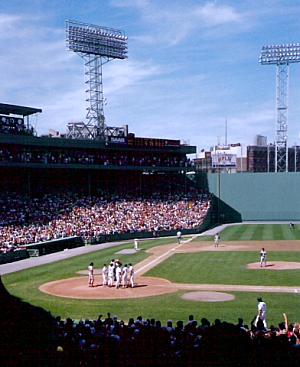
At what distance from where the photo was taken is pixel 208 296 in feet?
76.5

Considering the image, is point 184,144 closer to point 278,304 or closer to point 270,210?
point 270,210

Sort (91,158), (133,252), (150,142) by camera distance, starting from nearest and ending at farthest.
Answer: (133,252), (91,158), (150,142)

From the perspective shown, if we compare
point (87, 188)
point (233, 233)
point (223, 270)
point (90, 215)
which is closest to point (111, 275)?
point (223, 270)

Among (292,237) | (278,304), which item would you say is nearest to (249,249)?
(292,237)

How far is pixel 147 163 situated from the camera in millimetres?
63719

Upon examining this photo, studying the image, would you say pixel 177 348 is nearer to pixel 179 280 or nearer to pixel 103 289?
pixel 103 289

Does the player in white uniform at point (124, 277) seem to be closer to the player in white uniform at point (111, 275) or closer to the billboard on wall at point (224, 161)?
the player in white uniform at point (111, 275)

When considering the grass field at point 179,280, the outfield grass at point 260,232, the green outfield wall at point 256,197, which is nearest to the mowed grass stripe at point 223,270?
the grass field at point 179,280

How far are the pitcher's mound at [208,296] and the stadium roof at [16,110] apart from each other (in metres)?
33.6

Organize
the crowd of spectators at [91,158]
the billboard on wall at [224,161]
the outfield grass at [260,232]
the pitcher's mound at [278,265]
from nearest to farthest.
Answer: the pitcher's mound at [278,265] → the outfield grass at [260,232] → the crowd of spectators at [91,158] → the billboard on wall at [224,161]

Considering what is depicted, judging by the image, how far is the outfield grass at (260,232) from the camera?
47969 mm

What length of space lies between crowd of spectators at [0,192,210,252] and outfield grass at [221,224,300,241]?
422cm

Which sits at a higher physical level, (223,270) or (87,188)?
(87,188)

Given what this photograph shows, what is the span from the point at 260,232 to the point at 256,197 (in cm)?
1538
